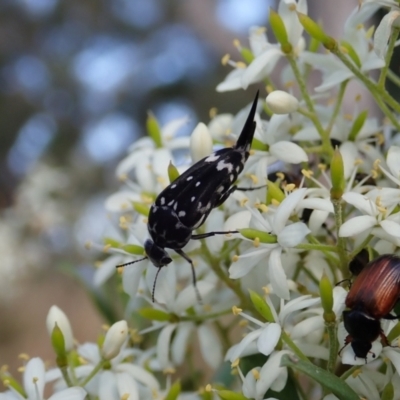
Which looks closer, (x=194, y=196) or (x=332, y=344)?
(x=332, y=344)

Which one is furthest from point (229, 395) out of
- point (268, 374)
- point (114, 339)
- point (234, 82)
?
point (234, 82)

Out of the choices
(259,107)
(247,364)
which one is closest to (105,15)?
(259,107)

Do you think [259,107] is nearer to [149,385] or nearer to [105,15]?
[149,385]

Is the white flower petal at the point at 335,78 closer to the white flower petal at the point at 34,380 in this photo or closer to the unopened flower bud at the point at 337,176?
the unopened flower bud at the point at 337,176

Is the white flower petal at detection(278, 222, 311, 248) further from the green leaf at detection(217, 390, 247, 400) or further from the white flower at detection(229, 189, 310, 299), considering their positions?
the green leaf at detection(217, 390, 247, 400)

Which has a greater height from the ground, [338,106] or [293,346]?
[338,106]

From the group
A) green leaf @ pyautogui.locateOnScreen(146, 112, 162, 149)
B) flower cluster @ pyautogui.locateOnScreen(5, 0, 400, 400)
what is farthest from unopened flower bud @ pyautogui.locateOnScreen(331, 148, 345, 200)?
green leaf @ pyautogui.locateOnScreen(146, 112, 162, 149)

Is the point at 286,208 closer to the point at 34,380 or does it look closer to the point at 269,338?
the point at 269,338
